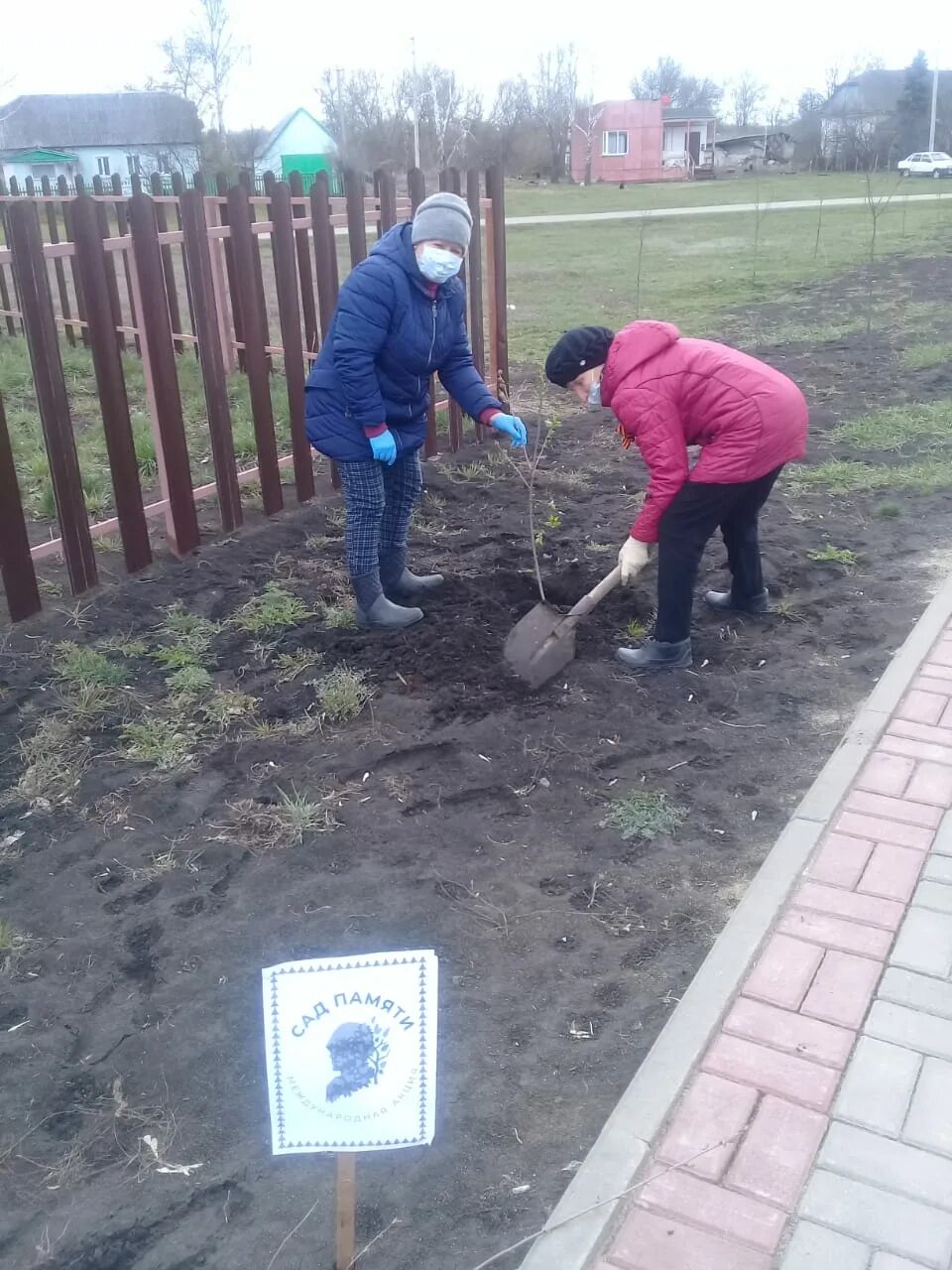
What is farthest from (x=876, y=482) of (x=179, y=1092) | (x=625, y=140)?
(x=625, y=140)

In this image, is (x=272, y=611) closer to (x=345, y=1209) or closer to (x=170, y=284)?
(x=345, y=1209)

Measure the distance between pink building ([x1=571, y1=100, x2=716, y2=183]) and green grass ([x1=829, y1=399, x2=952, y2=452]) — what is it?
51376mm

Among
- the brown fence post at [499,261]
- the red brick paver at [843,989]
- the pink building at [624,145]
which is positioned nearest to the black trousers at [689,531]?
the red brick paver at [843,989]

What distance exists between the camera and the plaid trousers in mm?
4105

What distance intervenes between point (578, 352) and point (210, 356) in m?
2.48

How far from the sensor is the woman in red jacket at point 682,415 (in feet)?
11.4

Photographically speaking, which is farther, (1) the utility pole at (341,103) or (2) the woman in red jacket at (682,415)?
(1) the utility pole at (341,103)

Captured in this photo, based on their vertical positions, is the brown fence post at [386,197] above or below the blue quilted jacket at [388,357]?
above

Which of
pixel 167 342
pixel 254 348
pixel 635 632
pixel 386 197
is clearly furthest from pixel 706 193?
pixel 635 632

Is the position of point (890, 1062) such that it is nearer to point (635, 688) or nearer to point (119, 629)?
point (635, 688)

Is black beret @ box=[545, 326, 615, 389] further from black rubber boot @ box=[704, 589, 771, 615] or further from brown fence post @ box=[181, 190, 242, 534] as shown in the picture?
brown fence post @ box=[181, 190, 242, 534]

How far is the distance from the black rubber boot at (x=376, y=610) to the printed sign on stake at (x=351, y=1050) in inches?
109

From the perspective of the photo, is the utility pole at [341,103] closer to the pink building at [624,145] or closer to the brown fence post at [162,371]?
the pink building at [624,145]

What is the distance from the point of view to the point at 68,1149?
2.11 m
